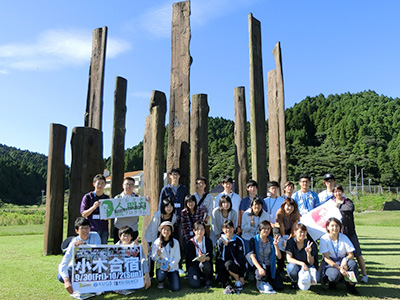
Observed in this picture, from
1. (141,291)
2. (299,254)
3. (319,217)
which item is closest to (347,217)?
(319,217)

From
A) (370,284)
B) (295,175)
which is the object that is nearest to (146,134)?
(370,284)

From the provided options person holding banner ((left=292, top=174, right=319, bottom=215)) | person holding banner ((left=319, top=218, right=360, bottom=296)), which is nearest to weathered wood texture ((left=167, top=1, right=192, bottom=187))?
person holding banner ((left=292, top=174, right=319, bottom=215))

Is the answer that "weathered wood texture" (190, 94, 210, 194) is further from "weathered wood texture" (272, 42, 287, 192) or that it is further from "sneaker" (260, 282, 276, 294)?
"sneaker" (260, 282, 276, 294)

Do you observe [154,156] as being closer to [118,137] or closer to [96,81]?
[118,137]

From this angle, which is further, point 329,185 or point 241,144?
point 241,144

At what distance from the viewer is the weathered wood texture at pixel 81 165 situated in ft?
22.0

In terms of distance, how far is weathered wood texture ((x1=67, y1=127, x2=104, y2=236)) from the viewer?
264 inches

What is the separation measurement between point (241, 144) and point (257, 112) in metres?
0.76

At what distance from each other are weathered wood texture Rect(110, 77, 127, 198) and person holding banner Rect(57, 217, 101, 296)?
12.0 feet

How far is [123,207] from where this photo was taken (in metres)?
5.39

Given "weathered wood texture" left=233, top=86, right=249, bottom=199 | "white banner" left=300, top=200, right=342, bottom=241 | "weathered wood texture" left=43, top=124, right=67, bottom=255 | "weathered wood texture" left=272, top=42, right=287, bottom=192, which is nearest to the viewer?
"white banner" left=300, top=200, right=342, bottom=241

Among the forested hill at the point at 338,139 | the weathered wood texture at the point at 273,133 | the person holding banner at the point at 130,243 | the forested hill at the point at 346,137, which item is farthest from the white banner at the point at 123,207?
the forested hill at the point at 346,137

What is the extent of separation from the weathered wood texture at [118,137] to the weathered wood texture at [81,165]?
5.22 feet

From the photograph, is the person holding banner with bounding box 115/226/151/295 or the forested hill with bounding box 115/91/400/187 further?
the forested hill with bounding box 115/91/400/187
